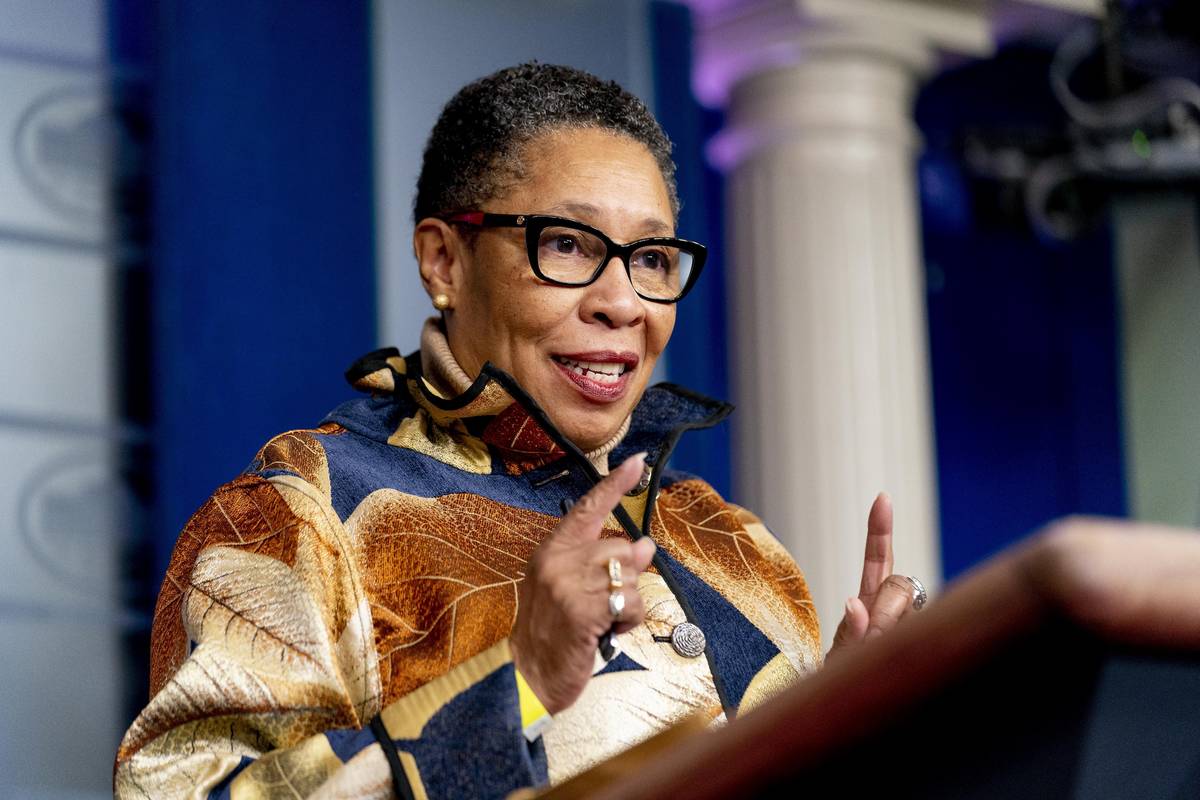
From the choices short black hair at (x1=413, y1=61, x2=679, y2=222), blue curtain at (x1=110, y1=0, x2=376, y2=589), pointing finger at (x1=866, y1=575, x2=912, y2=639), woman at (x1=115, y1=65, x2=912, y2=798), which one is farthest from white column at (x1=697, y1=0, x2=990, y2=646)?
pointing finger at (x1=866, y1=575, x2=912, y2=639)

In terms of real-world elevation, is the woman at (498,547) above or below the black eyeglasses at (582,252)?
below

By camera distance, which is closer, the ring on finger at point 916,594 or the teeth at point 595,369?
the ring on finger at point 916,594

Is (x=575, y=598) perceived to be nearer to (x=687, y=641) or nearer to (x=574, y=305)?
(x=687, y=641)

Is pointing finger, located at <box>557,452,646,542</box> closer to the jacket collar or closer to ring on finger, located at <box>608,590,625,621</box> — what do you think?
ring on finger, located at <box>608,590,625,621</box>

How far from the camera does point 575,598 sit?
102 cm

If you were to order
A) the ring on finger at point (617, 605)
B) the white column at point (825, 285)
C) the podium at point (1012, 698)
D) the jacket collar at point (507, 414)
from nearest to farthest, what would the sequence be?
the podium at point (1012, 698) → the ring on finger at point (617, 605) → the jacket collar at point (507, 414) → the white column at point (825, 285)

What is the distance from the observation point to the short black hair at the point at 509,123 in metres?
1.50

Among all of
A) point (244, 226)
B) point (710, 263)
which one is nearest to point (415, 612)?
point (244, 226)

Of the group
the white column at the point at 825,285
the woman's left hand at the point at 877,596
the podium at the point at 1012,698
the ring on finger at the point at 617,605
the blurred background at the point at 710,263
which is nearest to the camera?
the podium at the point at 1012,698

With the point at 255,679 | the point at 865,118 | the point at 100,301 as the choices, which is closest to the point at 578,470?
the point at 255,679

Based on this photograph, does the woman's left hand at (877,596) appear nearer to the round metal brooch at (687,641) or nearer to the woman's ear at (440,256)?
the round metal brooch at (687,641)

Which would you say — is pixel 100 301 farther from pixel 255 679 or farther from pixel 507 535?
pixel 255 679

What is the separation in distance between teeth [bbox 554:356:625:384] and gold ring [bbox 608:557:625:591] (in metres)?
0.46

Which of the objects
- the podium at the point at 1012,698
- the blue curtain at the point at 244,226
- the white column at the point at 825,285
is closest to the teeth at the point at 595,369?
the podium at the point at 1012,698
